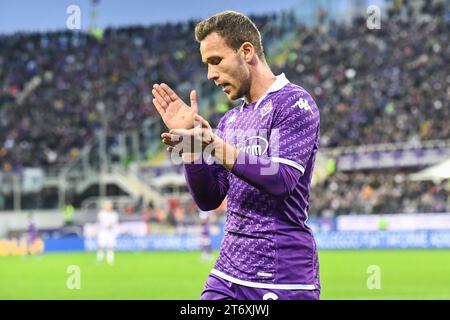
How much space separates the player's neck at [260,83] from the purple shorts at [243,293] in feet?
3.08

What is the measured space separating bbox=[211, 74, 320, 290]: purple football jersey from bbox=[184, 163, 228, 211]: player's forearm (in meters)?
0.16

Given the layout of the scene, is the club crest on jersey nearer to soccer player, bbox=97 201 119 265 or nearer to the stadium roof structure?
soccer player, bbox=97 201 119 265

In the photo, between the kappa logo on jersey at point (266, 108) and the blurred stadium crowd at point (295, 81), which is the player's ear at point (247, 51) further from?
the blurred stadium crowd at point (295, 81)

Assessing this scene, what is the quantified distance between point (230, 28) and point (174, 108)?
505 millimetres

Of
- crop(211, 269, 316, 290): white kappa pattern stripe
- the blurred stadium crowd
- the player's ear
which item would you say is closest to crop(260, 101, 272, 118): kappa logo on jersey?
the player's ear

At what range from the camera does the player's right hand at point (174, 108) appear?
4062 mm

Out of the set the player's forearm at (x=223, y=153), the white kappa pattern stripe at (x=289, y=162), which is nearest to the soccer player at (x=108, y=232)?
the white kappa pattern stripe at (x=289, y=162)

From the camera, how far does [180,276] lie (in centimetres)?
1998

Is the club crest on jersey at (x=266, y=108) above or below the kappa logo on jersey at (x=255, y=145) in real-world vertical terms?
above

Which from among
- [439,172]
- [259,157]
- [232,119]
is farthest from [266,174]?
[439,172]

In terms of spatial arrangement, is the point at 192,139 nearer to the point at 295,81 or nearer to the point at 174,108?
the point at 174,108

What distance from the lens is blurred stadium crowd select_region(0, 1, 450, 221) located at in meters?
32.6

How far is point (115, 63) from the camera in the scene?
4397 centimetres

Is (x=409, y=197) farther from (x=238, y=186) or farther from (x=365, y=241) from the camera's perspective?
(x=238, y=186)
